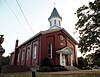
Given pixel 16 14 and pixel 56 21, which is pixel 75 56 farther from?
pixel 16 14

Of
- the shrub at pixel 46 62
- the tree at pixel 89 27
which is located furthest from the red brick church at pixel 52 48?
the tree at pixel 89 27

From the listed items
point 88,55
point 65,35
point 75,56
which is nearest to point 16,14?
point 88,55

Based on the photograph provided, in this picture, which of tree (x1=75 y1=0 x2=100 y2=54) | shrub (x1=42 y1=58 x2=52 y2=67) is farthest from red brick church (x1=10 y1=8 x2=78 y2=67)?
tree (x1=75 y1=0 x2=100 y2=54)

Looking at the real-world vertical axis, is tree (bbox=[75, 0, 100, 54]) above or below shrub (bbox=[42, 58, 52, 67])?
above

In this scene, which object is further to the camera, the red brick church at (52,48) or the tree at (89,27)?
the red brick church at (52,48)

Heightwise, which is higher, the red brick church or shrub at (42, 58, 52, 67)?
the red brick church

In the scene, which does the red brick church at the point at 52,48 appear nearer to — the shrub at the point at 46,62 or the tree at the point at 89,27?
the shrub at the point at 46,62

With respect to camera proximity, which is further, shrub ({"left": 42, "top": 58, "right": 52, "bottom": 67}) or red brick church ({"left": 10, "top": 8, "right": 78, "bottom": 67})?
red brick church ({"left": 10, "top": 8, "right": 78, "bottom": 67})

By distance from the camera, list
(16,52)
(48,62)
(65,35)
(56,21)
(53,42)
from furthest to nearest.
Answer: (16,52)
(56,21)
(65,35)
(53,42)
(48,62)

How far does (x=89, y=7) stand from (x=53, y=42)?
9547 millimetres

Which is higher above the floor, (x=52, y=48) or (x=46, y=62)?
(x=52, y=48)

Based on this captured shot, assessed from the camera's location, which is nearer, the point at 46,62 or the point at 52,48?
the point at 46,62

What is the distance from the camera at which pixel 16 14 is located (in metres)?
10.9

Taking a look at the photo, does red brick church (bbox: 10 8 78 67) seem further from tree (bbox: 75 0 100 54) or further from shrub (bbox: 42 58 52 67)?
tree (bbox: 75 0 100 54)
